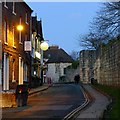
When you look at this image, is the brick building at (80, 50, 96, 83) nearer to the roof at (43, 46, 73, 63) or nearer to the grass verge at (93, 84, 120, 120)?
the roof at (43, 46, 73, 63)

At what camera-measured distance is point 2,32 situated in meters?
33.3

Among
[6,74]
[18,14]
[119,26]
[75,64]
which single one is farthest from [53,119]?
[75,64]

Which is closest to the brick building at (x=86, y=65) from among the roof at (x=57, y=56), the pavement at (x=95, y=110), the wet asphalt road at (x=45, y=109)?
the roof at (x=57, y=56)

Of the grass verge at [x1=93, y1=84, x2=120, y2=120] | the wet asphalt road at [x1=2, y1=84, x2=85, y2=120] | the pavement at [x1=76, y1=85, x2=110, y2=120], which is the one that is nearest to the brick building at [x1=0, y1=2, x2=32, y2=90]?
the wet asphalt road at [x1=2, y1=84, x2=85, y2=120]

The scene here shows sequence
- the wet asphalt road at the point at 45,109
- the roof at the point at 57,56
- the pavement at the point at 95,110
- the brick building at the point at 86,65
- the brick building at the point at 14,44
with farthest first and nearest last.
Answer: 1. the roof at the point at 57,56
2. the brick building at the point at 86,65
3. the brick building at the point at 14,44
4. the wet asphalt road at the point at 45,109
5. the pavement at the point at 95,110

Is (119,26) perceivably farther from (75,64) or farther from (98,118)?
(75,64)

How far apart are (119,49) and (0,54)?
9.18 meters

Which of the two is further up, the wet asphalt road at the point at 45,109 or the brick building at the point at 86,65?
the brick building at the point at 86,65

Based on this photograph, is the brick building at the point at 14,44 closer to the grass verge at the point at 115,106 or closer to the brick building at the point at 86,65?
the grass verge at the point at 115,106

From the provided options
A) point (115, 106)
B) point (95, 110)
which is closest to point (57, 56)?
point (95, 110)

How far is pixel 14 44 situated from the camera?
38.6 meters

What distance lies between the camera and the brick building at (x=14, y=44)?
34.5 m

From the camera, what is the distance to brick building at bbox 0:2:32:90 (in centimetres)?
3450

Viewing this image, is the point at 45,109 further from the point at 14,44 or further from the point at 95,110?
the point at 14,44
